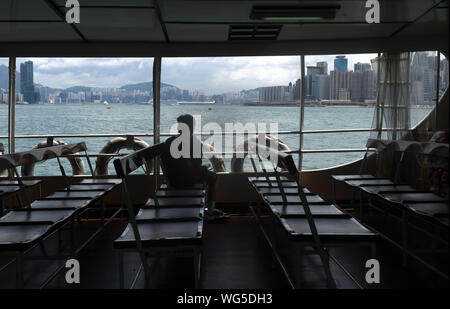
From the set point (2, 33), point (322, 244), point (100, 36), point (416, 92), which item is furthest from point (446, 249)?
point (2, 33)

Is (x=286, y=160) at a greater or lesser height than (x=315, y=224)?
greater

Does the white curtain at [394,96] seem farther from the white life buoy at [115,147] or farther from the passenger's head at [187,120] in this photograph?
the white life buoy at [115,147]

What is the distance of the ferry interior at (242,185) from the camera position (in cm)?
164

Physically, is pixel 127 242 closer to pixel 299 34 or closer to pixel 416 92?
pixel 416 92

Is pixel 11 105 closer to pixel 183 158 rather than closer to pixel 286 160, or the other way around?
pixel 183 158

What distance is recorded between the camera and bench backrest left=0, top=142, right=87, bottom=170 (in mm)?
2048

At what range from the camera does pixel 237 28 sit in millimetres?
3584

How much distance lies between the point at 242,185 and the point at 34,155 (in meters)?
2.35

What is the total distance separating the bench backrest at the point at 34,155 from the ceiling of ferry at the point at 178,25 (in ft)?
3.70

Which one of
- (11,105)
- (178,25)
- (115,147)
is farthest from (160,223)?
(11,105)

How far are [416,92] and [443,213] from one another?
96 centimetres

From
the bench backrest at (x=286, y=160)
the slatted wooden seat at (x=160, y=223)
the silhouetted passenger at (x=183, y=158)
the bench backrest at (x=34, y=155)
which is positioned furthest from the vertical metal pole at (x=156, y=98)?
the bench backrest at (x=286, y=160)

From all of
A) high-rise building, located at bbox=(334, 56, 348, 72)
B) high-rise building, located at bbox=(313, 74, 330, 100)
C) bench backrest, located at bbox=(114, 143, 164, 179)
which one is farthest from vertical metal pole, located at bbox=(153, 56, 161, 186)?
high-rise building, located at bbox=(334, 56, 348, 72)

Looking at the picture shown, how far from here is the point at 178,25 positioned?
345cm
